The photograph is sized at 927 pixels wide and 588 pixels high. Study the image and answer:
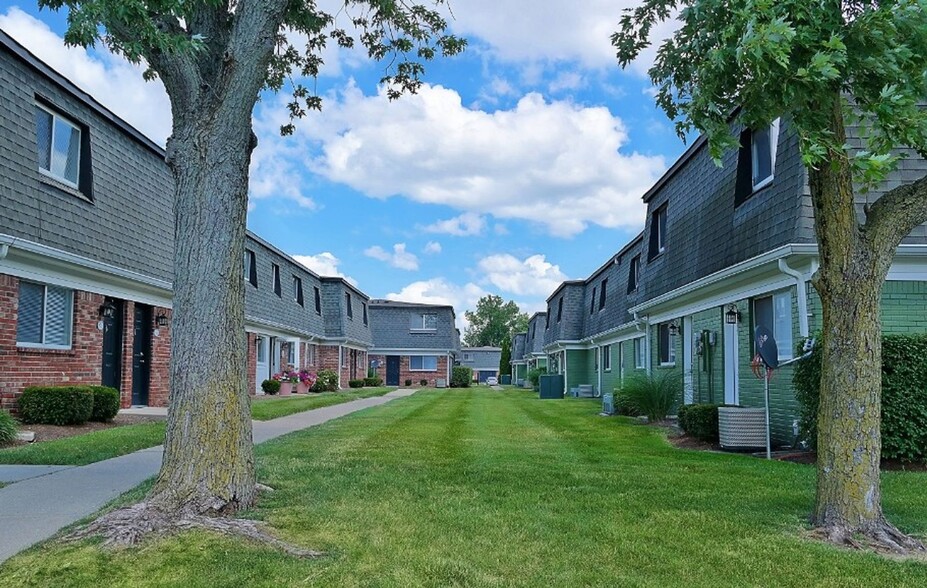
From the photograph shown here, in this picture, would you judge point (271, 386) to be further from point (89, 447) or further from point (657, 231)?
point (89, 447)

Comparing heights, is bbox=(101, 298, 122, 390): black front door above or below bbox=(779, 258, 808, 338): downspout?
Result: below

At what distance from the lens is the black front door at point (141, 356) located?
15688 mm

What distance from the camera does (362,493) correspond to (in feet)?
20.8

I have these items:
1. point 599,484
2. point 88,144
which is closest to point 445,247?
point 88,144

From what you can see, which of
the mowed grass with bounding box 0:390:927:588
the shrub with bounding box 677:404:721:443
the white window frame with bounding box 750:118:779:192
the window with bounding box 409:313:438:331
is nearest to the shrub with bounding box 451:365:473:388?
the window with bounding box 409:313:438:331

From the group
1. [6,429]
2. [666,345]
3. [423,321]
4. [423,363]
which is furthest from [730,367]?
[423,321]

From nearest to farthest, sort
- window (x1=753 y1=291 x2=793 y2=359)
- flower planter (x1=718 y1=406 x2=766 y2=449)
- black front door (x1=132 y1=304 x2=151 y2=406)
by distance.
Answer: flower planter (x1=718 y1=406 x2=766 y2=449) → window (x1=753 y1=291 x2=793 y2=359) → black front door (x1=132 y1=304 x2=151 y2=406)

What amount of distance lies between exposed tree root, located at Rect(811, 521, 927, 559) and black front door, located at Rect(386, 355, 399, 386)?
40735 mm

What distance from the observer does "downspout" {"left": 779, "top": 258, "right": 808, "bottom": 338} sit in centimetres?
941

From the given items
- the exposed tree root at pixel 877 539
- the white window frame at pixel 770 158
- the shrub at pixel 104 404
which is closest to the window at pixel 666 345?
the white window frame at pixel 770 158

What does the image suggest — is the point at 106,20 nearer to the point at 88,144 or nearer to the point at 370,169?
the point at 88,144

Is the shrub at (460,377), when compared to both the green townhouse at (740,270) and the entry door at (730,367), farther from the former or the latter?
A: the entry door at (730,367)

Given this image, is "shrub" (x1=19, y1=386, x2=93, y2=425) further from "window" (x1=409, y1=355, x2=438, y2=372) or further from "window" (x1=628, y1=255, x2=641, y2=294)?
"window" (x1=409, y1=355, x2=438, y2=372)

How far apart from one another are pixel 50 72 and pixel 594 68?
336 inches
